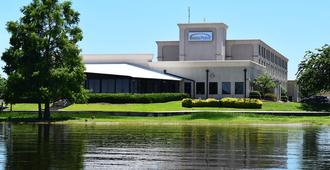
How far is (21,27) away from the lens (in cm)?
4347

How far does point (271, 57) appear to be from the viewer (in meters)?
105

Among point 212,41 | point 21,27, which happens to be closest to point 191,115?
point 21,27

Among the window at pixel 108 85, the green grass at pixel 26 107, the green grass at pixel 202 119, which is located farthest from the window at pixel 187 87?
the green grass at pixel 202 119

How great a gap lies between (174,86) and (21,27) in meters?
32.2

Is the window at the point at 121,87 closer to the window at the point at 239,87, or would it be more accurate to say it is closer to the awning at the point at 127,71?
the awning at the point at 127,71

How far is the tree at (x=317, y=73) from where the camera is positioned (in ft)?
205

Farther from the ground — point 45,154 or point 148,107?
point 148,107

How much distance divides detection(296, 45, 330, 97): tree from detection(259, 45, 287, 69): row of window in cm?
2683

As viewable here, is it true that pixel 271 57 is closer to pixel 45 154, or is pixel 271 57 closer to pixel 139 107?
pixel 139 107

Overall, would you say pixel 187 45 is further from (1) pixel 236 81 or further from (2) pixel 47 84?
(2) pixel 47 84

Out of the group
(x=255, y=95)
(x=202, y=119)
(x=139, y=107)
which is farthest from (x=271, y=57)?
(x=202, y=119)

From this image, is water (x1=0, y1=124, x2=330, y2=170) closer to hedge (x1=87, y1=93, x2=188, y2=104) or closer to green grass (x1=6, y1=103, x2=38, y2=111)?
green grass (x1=6, y1=103, x2=38, y2=111)

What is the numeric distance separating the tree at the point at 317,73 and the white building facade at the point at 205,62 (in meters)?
7.96

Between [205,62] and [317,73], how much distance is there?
15803 mm
